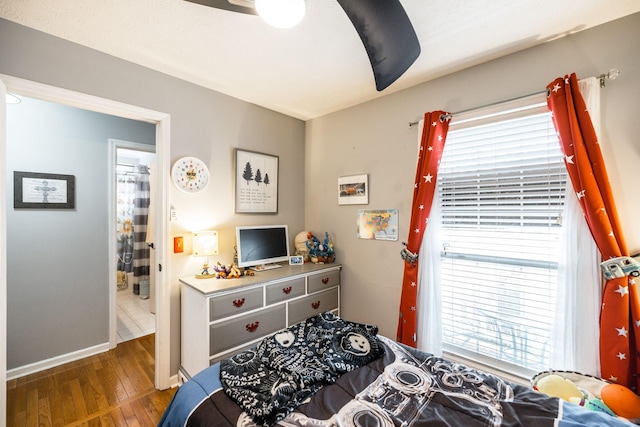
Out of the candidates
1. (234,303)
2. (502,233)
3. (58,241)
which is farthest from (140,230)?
(502,233)

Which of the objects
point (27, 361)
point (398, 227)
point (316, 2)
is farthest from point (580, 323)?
point (27, 361)

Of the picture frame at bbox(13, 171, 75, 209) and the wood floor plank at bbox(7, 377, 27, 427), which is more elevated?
the picture frame at bbox(13, 171, 75, 209)

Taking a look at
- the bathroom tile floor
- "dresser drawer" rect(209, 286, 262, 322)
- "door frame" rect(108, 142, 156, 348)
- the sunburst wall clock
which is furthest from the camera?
the bathroom tile floor

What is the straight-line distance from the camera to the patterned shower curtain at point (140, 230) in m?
4.33

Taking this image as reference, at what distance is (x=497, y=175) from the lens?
6.31 feet

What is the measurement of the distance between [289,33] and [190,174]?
1.32 m

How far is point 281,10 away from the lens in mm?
978

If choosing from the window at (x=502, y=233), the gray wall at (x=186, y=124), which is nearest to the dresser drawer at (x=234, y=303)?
the gray wall at (x=186, y=124)

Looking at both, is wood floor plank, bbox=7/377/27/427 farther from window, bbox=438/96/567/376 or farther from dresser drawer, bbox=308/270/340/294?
window, bbox=438/96/567/376

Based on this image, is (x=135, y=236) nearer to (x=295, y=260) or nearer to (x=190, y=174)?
(x=190, y=174)

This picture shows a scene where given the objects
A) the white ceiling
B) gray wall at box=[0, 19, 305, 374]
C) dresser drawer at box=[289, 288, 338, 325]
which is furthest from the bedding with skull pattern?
the white ceiling

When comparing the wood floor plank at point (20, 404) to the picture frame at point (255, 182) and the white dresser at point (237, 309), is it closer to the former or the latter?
the white dresser at point (237, 309)

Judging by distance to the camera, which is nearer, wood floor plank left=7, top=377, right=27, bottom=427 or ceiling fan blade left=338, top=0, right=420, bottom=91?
ceiling fan blade left=338, top=0, right=420, bottom=91

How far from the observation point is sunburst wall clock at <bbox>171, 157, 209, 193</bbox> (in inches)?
86.4
